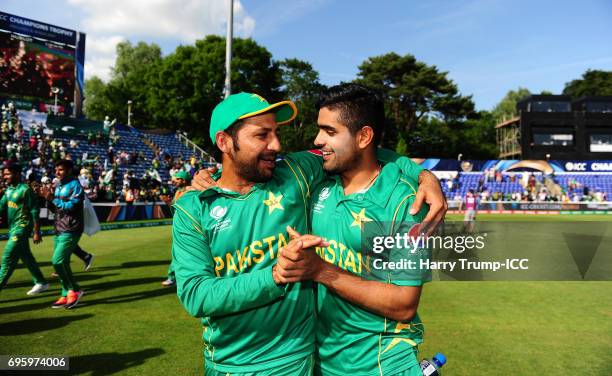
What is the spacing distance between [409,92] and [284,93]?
55.3 ft

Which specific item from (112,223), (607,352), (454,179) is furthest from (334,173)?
(454,179)

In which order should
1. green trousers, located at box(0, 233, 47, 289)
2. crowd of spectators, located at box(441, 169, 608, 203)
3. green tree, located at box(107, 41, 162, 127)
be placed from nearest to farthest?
green trousers, located at box(0, 233, 47, 289) < crowd of spectators, located at box(441, 169, 608, 203) < green tree, located at box(107, 41, 162, 127)

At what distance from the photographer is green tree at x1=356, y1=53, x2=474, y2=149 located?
2110 inches

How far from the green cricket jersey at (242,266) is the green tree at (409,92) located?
52.8 metres

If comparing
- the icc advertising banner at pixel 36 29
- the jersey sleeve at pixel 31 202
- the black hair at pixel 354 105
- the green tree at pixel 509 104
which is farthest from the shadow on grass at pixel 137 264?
the green tree at pixel 509 104

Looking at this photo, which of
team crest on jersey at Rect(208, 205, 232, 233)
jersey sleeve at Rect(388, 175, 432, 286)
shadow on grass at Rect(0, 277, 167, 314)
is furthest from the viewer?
shadow on grass at Rect(0, 277, 167, 314)

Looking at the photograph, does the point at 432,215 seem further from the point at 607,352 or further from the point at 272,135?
the point at 607,352

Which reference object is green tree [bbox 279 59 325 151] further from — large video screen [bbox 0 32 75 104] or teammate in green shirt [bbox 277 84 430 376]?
teammate in green shirt [bbox 277 84 430 376]

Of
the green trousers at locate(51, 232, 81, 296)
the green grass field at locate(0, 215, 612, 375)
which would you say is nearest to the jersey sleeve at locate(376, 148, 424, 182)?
the green grass field at locate(0, 215, 612, 375)

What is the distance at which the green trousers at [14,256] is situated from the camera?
7277 millimetres

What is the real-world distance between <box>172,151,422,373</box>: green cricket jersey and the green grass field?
2.78 m

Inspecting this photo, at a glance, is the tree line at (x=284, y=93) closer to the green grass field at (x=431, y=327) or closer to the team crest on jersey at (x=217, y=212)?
the green grass field at (x=431, y=327)

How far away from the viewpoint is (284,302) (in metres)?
2.21

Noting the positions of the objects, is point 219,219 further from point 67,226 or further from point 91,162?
point 91,162
